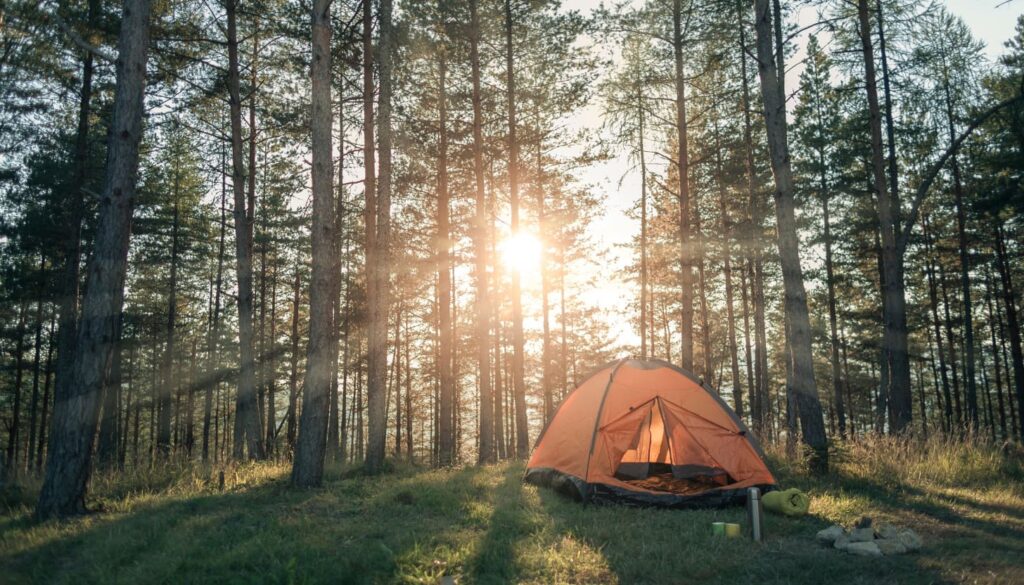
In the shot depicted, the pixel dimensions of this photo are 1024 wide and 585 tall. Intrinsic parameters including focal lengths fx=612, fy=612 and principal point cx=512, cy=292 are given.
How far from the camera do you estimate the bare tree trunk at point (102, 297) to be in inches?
295

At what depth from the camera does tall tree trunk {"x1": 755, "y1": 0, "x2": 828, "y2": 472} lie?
9.59 metres

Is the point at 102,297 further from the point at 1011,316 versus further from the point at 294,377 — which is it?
the point at 1011,316

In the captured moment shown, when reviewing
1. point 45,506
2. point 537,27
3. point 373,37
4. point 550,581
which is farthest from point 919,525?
point 537,27

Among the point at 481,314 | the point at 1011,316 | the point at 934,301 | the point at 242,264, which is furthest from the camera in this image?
the point at 934,301

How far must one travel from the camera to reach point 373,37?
12391 mm

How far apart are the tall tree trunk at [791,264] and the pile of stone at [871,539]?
3.59m

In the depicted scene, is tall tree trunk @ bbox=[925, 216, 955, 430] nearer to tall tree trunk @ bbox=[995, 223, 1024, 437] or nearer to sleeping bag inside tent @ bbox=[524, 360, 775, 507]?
tall tree trunk @ bbox=[995, 223, 1024, 437]

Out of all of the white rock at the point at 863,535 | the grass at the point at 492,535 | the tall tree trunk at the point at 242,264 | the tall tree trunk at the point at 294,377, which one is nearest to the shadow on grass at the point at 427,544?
the grass at the point at 492,535

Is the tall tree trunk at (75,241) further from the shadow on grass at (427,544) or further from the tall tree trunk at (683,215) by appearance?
the tall tree trunk at (683,215)

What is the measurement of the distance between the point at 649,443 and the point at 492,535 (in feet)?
15.7

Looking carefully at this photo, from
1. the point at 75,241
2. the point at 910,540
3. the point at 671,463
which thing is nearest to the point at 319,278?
the point at 671,463

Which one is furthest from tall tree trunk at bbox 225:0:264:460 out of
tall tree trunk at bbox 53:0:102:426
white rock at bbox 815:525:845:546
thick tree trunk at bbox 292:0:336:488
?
white rock at bbox 815:525:845:546

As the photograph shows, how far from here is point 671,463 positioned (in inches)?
357

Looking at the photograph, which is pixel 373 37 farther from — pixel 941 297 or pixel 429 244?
pixel 941 297
